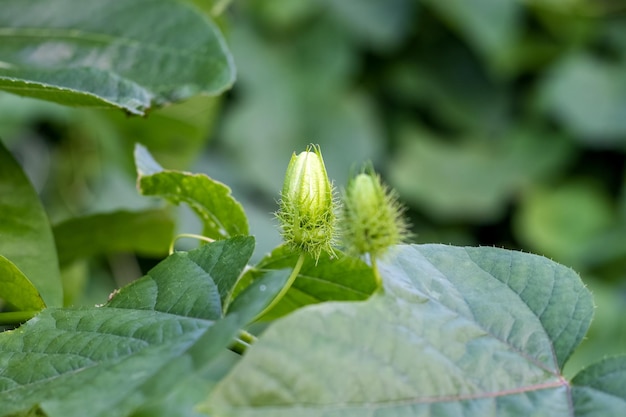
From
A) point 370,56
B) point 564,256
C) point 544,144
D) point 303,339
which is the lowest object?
point 564,256

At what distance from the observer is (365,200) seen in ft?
1.45

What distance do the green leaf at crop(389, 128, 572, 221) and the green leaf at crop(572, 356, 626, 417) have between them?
2025 mm

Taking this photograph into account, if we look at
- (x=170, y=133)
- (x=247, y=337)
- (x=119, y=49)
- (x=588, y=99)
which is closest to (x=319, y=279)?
(x=247, y=337)

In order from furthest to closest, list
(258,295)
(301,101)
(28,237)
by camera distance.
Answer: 1. (301,101)
2. (28,237)
3. (258,295)

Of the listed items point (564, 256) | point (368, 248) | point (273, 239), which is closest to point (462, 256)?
point (368, 248)

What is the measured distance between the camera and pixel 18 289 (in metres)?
0.59

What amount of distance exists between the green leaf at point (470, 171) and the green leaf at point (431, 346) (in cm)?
200

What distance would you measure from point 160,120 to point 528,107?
1.72 metres

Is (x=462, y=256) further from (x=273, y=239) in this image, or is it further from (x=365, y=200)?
(x=273, y=239)

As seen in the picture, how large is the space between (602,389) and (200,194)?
382 mm

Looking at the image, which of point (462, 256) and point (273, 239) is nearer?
point (462, 256)

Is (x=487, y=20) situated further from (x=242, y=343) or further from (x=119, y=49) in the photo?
(x=242, y=343)

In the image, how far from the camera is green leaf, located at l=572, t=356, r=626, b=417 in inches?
17.8

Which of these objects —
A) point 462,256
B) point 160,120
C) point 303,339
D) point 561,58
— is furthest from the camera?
point 561,58
